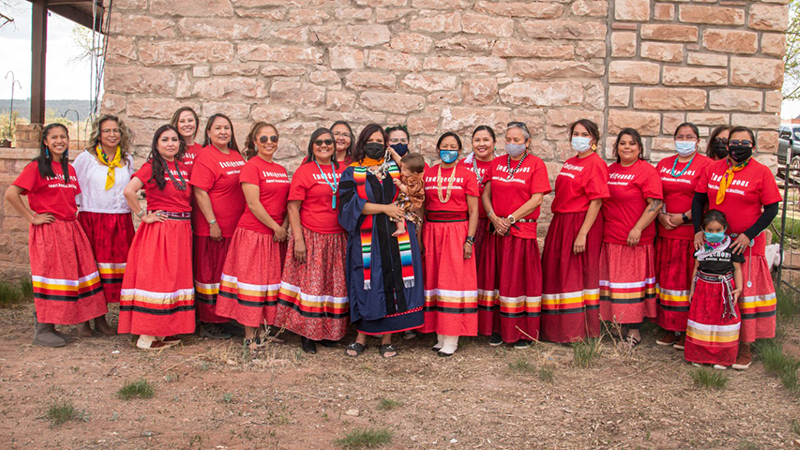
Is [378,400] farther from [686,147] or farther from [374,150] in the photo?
[686,147]

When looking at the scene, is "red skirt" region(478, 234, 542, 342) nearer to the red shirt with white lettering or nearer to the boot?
the red shirt with white lettering

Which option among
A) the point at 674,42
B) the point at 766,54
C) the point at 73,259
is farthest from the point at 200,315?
the point at 766,54

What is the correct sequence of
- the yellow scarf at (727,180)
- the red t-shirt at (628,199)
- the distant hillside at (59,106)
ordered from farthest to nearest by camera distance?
the distant hillside at (59,106), the red t-shirt at (628,199), the yellow scarf at (727,180)

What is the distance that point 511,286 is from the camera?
4867mm

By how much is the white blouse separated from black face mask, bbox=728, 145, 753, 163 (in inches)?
189

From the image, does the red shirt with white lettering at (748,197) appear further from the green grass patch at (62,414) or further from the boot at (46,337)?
the boot at (46,337)

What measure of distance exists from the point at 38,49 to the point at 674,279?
9286 millimetres

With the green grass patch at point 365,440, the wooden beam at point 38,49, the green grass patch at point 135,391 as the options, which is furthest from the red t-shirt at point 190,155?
the wooden beam at point 38,49

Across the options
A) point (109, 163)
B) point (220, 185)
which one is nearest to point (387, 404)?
point (220, 185)

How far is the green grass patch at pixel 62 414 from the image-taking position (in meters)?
3.45

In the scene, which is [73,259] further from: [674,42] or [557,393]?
[674,42]

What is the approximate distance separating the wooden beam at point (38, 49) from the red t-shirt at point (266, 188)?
6.39m

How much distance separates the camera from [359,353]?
4.74 meters

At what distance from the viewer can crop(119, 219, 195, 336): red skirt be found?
15.4 ft
